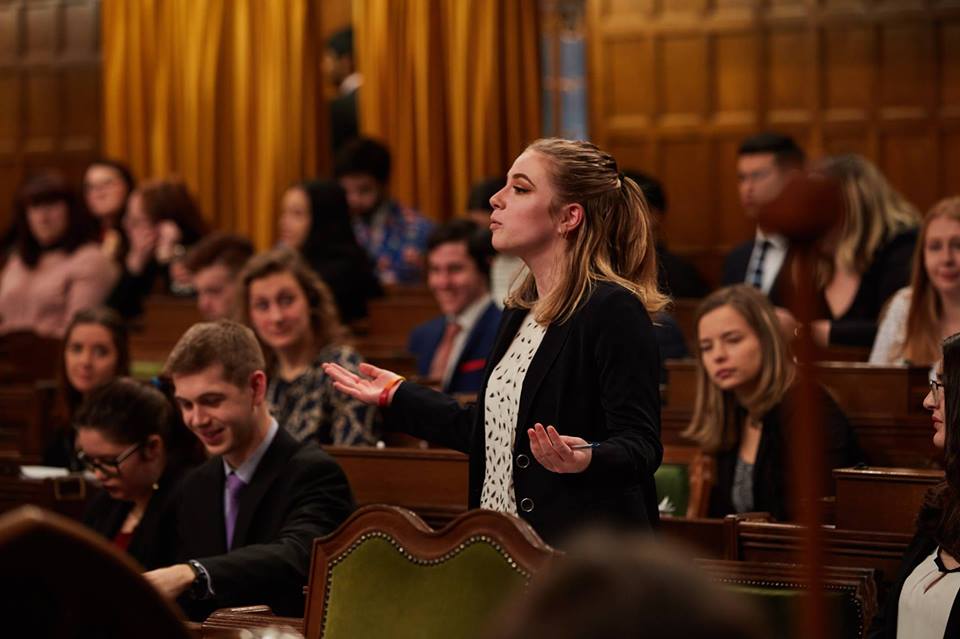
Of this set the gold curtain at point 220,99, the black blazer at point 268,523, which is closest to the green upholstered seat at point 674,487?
the black blazer at point 268,523

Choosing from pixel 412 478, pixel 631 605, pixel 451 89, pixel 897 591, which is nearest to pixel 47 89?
pixel 451 89

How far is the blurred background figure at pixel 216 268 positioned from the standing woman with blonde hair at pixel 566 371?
3381mm

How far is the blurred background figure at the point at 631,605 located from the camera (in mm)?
988

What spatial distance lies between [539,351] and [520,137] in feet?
21.6

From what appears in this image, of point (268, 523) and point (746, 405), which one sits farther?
point (746, 405)

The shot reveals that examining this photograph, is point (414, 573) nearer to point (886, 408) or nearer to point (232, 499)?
point (232, 499)

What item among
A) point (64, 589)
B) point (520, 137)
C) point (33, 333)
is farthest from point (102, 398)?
point (520, 137)

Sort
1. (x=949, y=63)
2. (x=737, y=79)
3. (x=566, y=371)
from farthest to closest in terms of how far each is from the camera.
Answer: (x=737, y=79), (x=949, y=63), (x=566, y=371)

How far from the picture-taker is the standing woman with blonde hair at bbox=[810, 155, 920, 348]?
18.2 ft

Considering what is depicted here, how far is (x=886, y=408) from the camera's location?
457cm

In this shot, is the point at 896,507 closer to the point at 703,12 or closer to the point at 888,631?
the point at 888,631

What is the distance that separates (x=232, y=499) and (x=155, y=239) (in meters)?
4.58

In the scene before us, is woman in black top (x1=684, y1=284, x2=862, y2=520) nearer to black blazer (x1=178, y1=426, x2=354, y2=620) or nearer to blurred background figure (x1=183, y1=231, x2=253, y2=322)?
black blazer (x1=178, y1=426, x2=354, y2=620)

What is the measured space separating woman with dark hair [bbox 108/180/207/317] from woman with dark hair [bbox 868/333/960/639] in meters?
5.11
